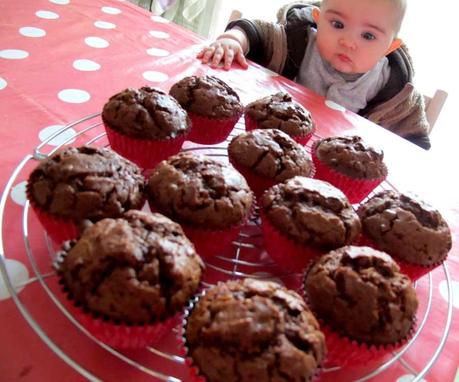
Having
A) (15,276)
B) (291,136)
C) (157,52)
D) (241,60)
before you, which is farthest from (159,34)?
(15,276)

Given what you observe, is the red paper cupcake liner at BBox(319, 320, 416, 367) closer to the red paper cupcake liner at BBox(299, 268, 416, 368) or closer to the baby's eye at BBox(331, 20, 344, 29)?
the red paper cupcake liner at BBox(299, 268, 416, 368)

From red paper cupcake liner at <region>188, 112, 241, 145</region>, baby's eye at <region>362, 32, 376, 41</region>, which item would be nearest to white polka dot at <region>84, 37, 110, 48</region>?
red paper cupcake liner at <region>188, 112, 241, 145</region>

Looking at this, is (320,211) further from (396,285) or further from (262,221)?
(396,285)

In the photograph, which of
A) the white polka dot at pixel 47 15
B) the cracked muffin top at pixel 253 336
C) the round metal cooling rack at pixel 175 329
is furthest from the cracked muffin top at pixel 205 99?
the white polka dot at pixel 47 15

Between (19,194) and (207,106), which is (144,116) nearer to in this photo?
(207,106)

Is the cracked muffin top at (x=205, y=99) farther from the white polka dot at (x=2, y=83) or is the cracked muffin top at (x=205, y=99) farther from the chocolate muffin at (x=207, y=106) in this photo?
the white polka dot at (x=2, y=83)

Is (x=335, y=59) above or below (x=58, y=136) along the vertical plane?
above
